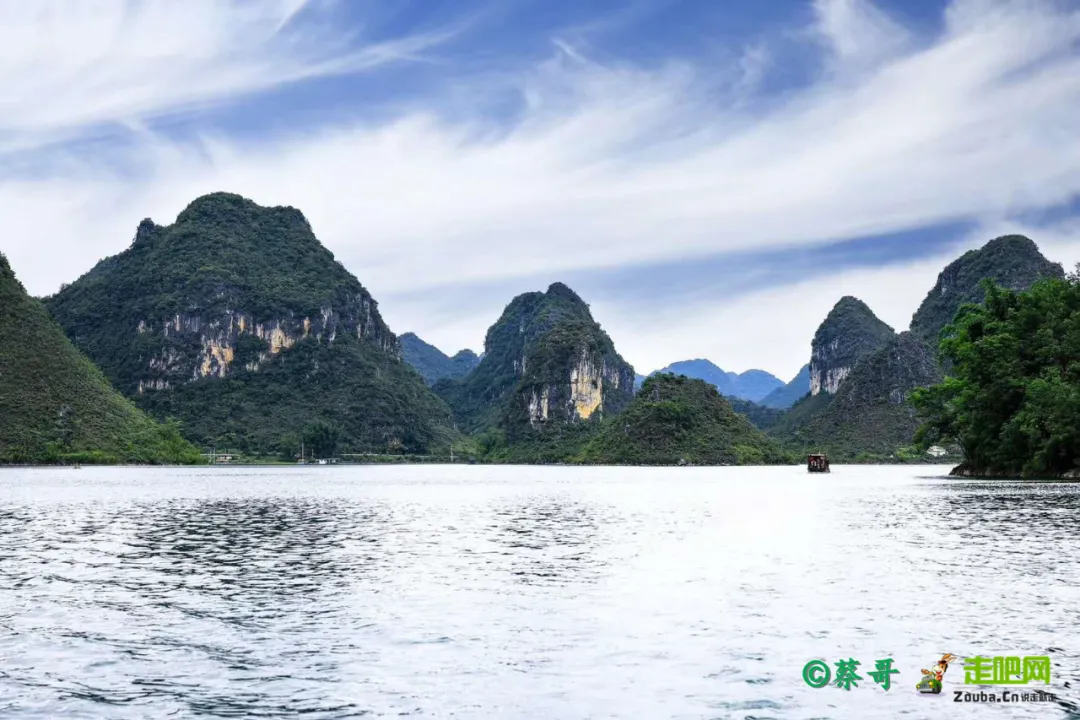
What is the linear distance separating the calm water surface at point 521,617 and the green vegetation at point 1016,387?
33835 millimetres

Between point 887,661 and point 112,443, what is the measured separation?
202 m

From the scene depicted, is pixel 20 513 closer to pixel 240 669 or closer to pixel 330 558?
pixel 330 558

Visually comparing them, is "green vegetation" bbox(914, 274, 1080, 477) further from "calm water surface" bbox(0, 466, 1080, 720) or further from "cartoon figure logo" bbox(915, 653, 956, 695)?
"cartoon figure logo" bbox(915, 653, 956, 695)

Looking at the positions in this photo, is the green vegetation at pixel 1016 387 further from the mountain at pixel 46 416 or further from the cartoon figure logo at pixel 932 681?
the mountain at pixel 46 416

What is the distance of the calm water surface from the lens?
14305 millimetres

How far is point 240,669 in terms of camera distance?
53.4ft

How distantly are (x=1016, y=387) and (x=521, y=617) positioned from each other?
257 feet

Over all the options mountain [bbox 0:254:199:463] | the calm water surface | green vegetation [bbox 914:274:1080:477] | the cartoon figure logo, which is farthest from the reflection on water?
mountain [bbox 0:254:199:463]

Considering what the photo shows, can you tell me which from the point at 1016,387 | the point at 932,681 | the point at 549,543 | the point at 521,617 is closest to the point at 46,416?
the point at 1016,387

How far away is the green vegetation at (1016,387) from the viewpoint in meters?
78.1

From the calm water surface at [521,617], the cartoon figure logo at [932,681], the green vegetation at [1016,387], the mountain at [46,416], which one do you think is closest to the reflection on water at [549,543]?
the calm water surface at [521,617]

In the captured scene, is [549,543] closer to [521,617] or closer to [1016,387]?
[521,617]

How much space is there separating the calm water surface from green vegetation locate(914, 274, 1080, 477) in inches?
1332

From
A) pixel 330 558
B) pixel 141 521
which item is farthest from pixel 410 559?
pixel 141 521
